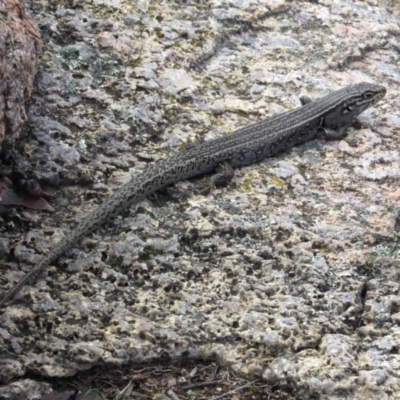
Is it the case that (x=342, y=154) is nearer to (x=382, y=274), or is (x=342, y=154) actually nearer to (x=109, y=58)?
(x=382, y=274)

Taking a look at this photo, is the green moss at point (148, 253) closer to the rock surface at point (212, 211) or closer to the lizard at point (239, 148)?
the rock surface at point (212, 211)

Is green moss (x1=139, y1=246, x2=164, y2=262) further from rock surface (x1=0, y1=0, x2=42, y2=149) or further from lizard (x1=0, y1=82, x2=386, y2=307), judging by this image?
rock surface (x1=0, y1=0, x2=42, y2=149)

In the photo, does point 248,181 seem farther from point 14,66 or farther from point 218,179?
point 14,66

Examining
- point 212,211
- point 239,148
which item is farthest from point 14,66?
point 239,148

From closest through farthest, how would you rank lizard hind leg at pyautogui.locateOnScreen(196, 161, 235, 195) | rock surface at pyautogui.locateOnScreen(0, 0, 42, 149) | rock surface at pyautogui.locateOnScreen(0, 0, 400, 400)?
rock surface at pyautogui.locateOnScreen(0, 0, 400, 400), rock surface at pyautogui.locateOnScreen(0, 0, 42, 149), lizard hind leg at pyautogui.locateOnScreen(196, 161, 235, 195)

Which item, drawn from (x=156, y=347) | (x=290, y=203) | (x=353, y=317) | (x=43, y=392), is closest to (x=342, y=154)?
(x=290, y=203)

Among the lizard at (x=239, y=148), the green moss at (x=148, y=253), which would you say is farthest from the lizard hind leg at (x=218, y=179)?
the green moss at (x=148, y=253)

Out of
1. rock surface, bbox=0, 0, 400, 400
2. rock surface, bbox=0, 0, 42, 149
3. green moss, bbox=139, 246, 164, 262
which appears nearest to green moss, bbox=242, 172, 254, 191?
rock surface, bbox=0, 0, 400, 400
